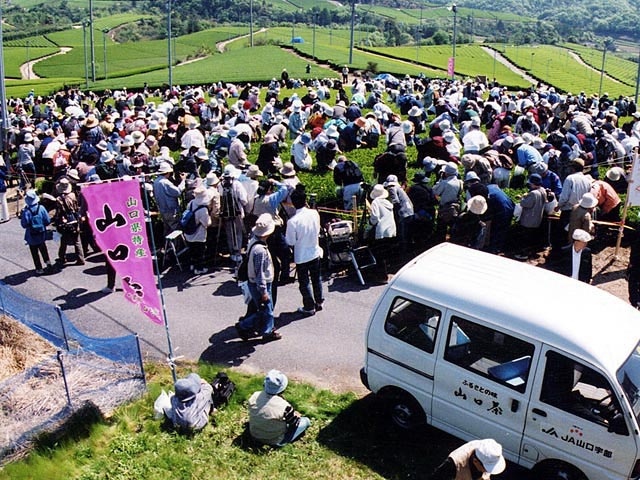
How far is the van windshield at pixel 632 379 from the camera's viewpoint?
7.06m

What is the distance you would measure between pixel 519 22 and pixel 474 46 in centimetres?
10343

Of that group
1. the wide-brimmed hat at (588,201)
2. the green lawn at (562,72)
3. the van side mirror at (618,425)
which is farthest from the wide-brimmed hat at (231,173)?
the green lawn at (562,72)

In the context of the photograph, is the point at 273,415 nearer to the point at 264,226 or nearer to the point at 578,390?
the point at 264,226

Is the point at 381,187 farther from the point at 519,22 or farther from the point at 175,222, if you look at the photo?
the point at 519,22

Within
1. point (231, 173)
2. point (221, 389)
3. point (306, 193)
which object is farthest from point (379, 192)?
point (221, 389)

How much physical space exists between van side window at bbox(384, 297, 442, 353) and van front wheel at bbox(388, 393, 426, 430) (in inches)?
30.5

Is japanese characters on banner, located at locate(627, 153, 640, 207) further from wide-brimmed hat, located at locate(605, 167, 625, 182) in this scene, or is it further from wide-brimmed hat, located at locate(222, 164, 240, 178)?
wide-brimmed hat, located at locate(222, 164, 240, 178)

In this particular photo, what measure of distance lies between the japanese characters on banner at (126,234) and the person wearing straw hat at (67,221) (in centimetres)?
606

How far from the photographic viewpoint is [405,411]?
28.2ft

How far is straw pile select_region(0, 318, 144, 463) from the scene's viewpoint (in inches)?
338

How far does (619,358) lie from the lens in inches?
283

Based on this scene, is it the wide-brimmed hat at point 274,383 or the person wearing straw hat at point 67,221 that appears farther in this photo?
the person wearing straw hat at point 67,221

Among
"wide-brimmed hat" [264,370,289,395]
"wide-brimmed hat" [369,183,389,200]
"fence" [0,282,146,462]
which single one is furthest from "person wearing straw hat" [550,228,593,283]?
"fence" [0,282,146,462]

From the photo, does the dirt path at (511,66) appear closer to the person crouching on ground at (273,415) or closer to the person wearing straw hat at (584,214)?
the person wearing straw hat at (584,214)
